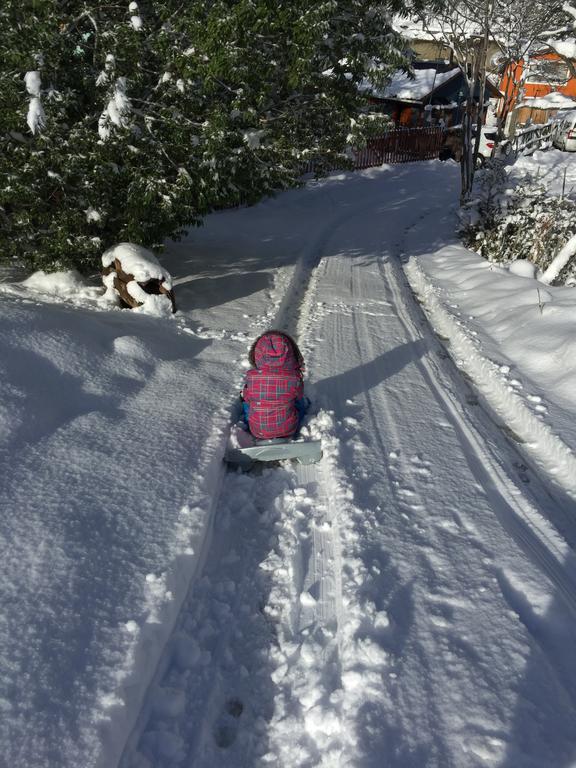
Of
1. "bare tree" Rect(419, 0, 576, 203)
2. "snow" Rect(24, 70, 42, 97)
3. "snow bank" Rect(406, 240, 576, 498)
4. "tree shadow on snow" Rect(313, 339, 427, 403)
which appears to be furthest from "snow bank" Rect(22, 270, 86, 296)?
"bare tree" Rect(419, 0, 576, 203)

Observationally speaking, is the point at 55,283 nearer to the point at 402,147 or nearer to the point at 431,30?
the point at 431,30

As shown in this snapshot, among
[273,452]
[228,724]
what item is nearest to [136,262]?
[273,452]

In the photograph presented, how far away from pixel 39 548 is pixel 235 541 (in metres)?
1.17

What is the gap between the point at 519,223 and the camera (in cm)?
1038

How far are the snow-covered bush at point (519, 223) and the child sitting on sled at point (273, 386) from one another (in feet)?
22.1

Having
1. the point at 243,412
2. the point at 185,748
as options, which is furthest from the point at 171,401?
the point at 185,748

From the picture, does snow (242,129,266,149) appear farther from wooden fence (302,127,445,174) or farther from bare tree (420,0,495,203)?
wooden fence (302,127,445,174)

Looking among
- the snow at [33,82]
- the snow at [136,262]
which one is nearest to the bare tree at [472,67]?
the snow at [136,262]

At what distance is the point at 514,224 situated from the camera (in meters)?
10.6

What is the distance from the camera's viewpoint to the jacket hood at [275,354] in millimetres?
4152

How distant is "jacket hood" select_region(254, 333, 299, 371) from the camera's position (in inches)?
163

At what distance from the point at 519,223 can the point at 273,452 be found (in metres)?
8.74

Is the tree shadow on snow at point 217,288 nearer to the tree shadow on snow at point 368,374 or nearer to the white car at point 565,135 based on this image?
the tree shadow on snow at point 368,374

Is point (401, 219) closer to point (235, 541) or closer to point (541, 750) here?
point (235, 541)
